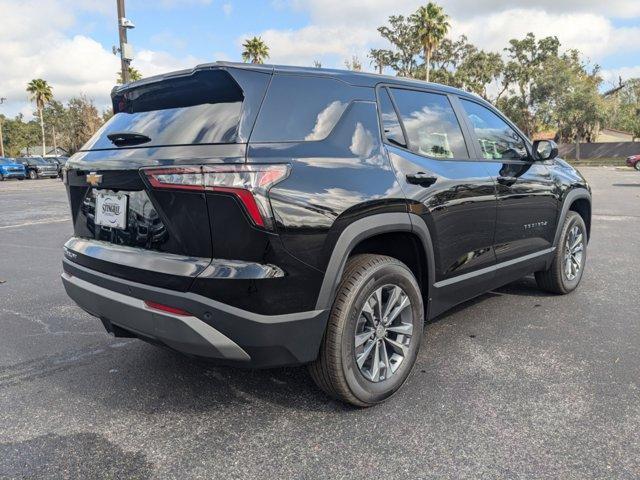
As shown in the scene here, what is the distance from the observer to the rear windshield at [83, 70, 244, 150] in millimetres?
2518

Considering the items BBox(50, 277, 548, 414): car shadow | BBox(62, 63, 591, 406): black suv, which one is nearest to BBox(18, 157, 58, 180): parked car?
BBox(50, 277, 548, 414): car shadow

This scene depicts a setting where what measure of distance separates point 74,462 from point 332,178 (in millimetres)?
1800

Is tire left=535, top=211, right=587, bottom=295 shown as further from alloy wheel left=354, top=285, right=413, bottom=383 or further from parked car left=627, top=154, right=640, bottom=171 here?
parked car left=627, top=154, right=640, bottom=171

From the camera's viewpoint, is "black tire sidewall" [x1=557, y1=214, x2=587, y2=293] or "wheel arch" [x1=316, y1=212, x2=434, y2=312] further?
"black tire sidewall" [x1=557, y1=214, x2=587, y2=293]

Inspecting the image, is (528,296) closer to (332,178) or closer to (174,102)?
(332,178)

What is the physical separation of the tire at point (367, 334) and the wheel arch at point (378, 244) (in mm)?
106

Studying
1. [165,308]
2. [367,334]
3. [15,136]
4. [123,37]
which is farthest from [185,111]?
[15,136]

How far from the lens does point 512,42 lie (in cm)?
5684

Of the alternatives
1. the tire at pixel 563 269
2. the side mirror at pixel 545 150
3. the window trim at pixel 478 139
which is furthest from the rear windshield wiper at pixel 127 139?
the tire at pixel 563 269

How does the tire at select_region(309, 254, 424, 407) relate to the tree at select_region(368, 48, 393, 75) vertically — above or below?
below

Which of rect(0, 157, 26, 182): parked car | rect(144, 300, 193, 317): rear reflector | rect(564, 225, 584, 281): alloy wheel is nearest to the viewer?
rect(144, 300, 193, 317): rear reflector

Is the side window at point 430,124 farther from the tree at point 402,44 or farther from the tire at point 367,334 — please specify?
→ the tree at point 402,44

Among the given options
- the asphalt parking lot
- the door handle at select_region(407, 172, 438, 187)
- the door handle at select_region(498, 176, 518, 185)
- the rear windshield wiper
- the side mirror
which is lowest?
the asphalt parking lot

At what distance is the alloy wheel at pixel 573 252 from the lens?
16.3 feet
